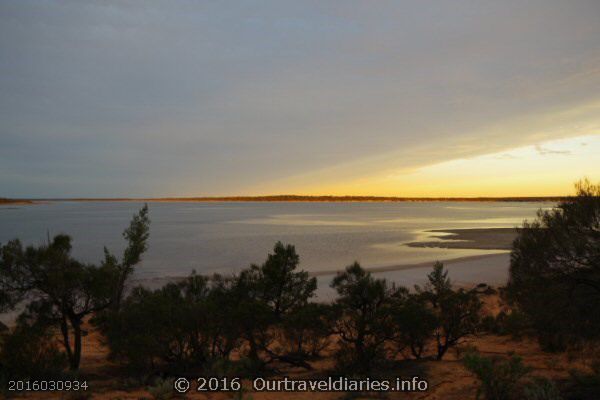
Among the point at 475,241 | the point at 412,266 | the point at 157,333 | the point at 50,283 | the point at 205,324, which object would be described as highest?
the point at 50,283

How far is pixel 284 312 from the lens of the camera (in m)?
13.7

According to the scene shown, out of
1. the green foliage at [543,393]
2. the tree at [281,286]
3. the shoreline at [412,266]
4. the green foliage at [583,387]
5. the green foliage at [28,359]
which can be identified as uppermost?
the tree at [281,286]

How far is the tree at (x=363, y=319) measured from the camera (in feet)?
39.3

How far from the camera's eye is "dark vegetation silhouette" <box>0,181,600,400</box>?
10.3m

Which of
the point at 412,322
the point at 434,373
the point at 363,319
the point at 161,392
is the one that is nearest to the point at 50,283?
the point at 161,392

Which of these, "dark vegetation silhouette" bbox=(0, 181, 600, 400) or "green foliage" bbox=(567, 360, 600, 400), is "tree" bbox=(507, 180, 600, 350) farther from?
"green foliage" bbox=(567, 360, 600, 400)

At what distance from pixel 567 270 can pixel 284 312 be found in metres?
8.54

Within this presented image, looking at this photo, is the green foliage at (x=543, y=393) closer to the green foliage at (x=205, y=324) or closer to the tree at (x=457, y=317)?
the tree at (x=457, y=317)

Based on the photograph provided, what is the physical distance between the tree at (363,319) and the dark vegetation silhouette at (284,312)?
0.11 ft

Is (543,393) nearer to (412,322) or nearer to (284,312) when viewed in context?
(412,322)

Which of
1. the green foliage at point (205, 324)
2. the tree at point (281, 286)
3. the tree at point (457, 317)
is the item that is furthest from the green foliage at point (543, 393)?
the tree at point (281, 286)

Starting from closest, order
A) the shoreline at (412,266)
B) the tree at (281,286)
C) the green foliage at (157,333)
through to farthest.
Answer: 1. the green foliage at (157,333)
2. the tree at (281,286)
3. the shoreline at (412,266)

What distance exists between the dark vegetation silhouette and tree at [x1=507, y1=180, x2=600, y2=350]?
0.03m

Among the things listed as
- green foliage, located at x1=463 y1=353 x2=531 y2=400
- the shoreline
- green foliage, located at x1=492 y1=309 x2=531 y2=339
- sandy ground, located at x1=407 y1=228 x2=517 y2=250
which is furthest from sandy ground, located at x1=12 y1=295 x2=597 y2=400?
sandy ground, located at x1=407 y1=228 x2=517 y2=250
